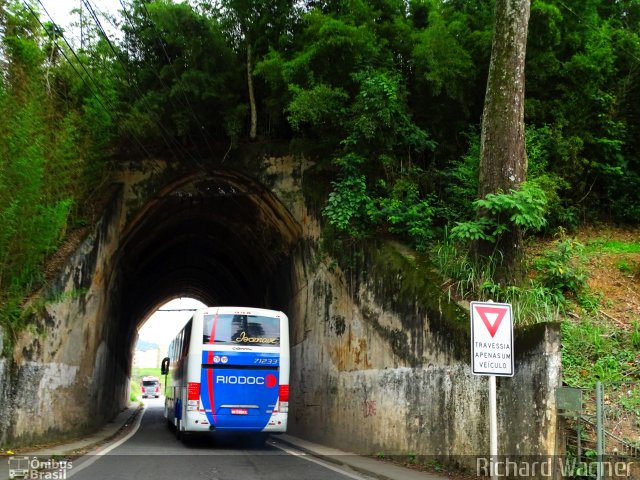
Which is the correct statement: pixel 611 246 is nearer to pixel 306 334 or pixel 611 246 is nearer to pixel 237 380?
pixel 306 334

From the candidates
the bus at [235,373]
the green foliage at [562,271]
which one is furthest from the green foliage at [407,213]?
the bus at [235,373]

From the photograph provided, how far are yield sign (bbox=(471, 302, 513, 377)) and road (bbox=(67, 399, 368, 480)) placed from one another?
3540 mm

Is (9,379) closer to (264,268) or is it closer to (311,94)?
(311,94)

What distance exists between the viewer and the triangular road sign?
6918 mm

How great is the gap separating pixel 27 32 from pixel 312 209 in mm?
8110

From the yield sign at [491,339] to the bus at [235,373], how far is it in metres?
7.47

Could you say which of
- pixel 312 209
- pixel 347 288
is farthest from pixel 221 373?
pixel 312 209

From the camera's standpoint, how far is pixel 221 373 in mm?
13141

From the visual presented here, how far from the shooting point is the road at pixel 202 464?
8.91 meters

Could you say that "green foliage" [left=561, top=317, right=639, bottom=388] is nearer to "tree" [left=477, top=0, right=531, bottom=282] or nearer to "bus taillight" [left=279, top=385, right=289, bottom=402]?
"tree" [left=477, top=0, right=531, bottom=282]

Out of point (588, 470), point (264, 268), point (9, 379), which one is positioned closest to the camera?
point (588, 470)

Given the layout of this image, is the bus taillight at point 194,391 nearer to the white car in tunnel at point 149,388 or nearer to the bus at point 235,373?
the bus at point 235,373

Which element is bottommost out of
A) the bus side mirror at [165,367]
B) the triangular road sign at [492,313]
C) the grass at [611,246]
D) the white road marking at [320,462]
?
the white road marking at [320,462]

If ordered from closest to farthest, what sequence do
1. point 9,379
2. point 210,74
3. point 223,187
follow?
1. point 9,379
2. point 210,74
3. point 223,187
